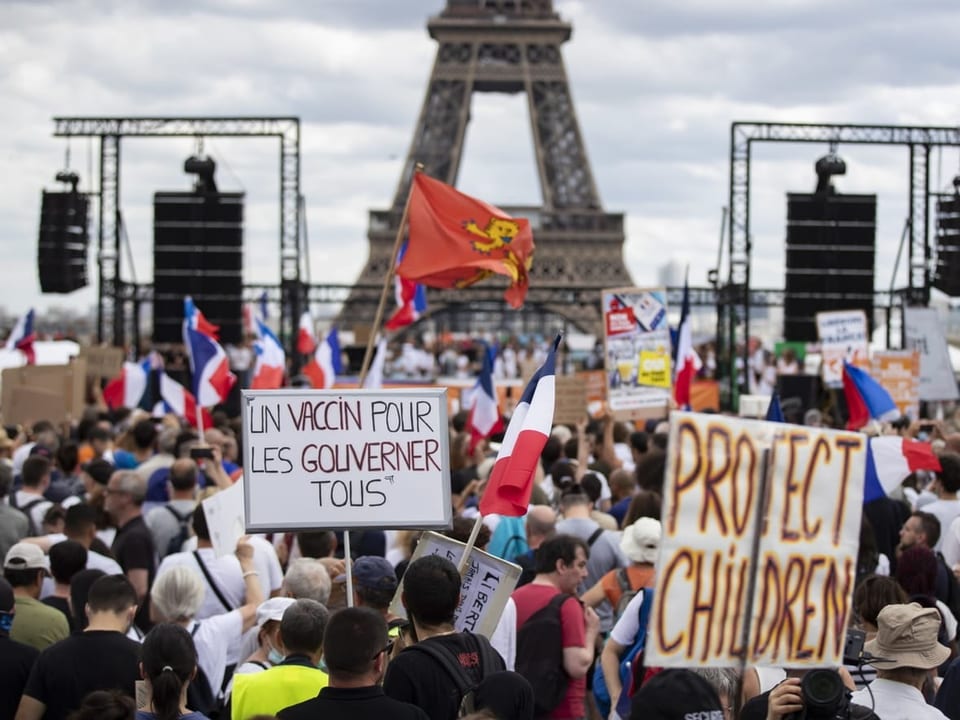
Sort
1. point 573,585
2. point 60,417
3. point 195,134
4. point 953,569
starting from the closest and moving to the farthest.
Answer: point 573,585 < point 953,569 < point 60,417 < point 195,134

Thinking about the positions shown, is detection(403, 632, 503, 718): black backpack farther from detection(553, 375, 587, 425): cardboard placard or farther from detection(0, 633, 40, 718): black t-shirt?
detection(553, 375, 587, 425): cardboard placard

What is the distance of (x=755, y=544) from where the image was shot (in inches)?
155

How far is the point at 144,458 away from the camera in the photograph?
1236 centimetres

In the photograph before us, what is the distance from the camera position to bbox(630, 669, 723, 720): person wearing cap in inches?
146

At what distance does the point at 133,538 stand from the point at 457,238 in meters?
3.30

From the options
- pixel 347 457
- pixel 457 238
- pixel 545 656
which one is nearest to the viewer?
pixel 347 457

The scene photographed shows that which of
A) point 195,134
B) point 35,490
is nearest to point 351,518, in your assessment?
point 35,490

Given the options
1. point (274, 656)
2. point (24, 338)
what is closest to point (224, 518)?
point (274, 656)

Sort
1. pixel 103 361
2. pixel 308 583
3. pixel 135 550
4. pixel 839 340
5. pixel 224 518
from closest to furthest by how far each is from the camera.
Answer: pixel 308 583 → pixel 224 518 → pixel 135 550 → pixel 839 340 → pixel 103 361

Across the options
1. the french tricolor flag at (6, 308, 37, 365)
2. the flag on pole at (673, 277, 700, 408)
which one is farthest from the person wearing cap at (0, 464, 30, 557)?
the french tricolor flag at (6, 308, 37, 365)

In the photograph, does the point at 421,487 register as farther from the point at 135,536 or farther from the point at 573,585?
the point at 135,536

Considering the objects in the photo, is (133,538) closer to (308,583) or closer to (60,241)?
(308,583)

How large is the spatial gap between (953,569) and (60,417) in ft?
36.9

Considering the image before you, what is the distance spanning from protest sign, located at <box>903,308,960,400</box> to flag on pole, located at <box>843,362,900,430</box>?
6.15 m
